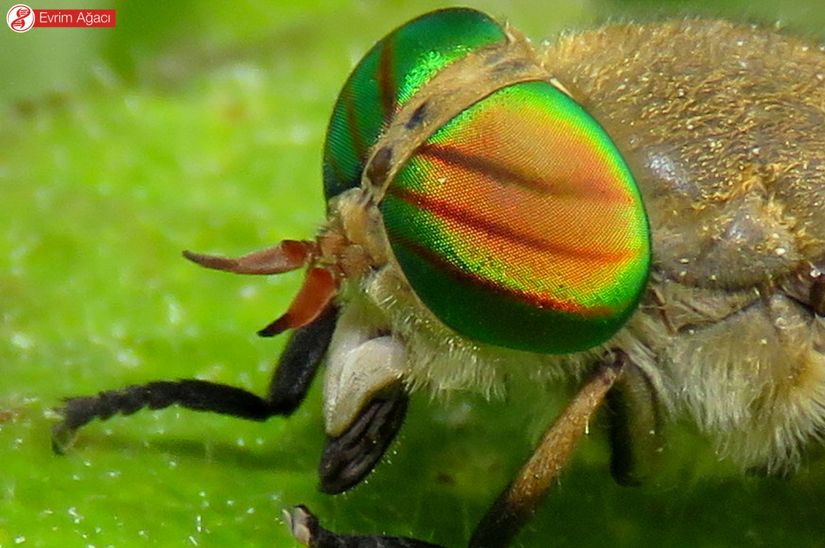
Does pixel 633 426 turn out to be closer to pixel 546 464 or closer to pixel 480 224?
pixel 546 464

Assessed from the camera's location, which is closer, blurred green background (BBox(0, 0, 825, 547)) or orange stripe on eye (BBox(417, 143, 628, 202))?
orange stripe on eye (BBox(417, 143, 628, 202))

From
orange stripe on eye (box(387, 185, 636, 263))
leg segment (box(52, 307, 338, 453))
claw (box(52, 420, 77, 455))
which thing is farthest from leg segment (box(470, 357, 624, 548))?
claw (box(52, 420, 77, 455))

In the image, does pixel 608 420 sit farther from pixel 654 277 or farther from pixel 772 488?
pixel 772 488

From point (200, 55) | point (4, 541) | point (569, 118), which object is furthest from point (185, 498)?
point (200, 55)

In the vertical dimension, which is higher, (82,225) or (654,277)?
(654,277)

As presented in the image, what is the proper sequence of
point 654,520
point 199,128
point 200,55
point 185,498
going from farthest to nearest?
point 200,55 < point 199,128 < point 654,520 < point 185,498

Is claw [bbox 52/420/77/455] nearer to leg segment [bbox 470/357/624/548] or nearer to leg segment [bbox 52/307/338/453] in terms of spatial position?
leg segment [bbox 52/307/338/453]

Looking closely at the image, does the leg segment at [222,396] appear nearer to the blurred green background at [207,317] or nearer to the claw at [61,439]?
the claw at [61,439]
